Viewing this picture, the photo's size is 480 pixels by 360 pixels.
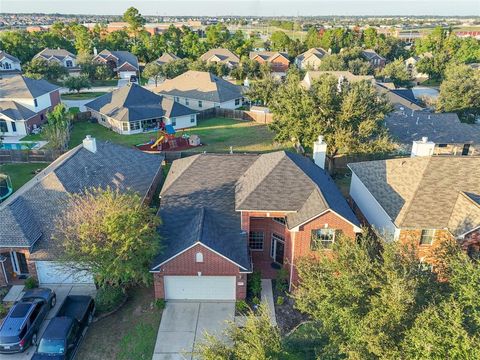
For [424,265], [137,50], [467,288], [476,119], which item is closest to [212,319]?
[424,265]

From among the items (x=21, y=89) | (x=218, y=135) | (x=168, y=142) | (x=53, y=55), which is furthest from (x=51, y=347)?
(x=53, y=55)

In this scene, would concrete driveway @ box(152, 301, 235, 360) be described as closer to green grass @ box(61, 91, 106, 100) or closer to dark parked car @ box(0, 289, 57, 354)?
dark parked car @ box(0, 289, 57, 354)

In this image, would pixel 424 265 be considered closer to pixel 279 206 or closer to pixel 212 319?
pixel 279 206

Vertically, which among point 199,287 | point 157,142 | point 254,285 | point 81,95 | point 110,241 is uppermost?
point 110,241

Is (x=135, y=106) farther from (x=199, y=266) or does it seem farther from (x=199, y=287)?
(x=199, y=266)

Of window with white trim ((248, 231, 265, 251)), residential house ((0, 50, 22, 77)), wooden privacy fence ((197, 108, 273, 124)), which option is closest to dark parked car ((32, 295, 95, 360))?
window with white trim ((248, 231, 265, 251))

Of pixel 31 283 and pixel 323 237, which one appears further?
pixel 31 283
